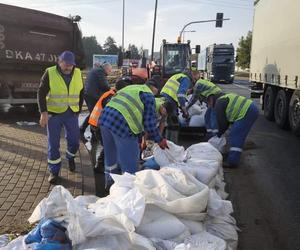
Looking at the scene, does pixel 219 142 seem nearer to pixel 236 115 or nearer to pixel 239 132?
pixel 239 132

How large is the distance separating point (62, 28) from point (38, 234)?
Result: 27.7ft

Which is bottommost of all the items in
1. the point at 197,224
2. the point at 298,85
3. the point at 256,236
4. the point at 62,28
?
the point at 256,236

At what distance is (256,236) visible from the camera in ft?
13.5

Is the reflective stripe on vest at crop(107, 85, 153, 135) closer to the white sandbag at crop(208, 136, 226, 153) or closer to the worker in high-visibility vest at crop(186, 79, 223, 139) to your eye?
the white sandbag at crop(208, 136, 226, 153)

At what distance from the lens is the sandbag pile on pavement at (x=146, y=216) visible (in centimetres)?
279

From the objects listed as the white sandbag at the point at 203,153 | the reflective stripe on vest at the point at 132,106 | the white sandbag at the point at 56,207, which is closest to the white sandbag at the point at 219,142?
the white sandbag at the point at 203,153

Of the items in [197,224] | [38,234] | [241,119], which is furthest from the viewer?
[241,119]

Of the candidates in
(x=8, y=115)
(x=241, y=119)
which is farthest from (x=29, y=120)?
(x=241, y=119)

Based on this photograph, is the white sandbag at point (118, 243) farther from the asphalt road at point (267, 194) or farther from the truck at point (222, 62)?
the truck at point (222, 62)

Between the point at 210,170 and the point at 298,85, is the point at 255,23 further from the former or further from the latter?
the point at 210,170

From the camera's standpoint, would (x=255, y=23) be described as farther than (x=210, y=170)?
Yes

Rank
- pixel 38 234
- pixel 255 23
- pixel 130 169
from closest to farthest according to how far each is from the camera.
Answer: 1. pixel 38 234
2. pixel 130 169
3. pixel 255 23

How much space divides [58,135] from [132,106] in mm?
1502

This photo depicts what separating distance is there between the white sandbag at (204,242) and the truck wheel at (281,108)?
743 cm
